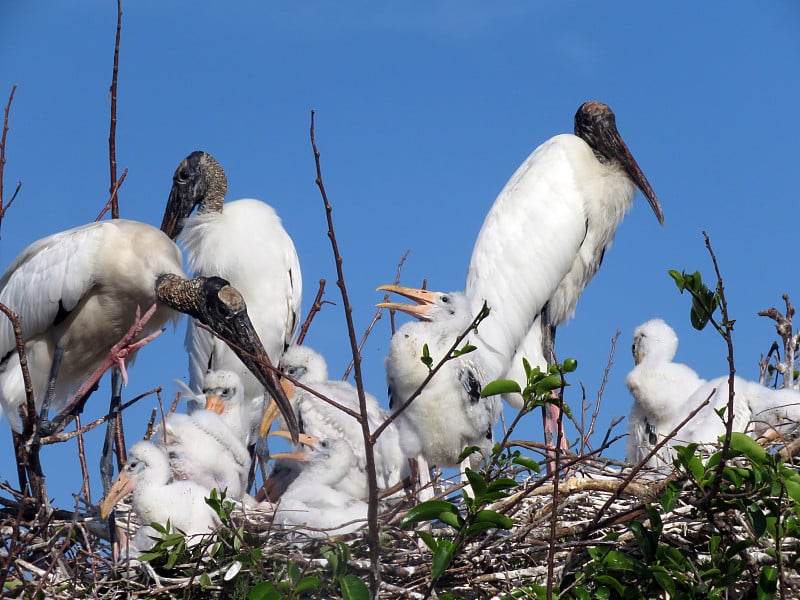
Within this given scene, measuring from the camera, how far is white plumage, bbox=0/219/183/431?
5.70m

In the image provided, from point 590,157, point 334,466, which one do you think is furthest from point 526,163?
point 334,466

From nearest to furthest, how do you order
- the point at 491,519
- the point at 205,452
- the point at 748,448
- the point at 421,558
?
the point at 491,519 → the point at 748,448 → the point at 421,558 → the point at 205,452

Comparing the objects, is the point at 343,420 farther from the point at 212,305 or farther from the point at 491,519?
the point at 491,519

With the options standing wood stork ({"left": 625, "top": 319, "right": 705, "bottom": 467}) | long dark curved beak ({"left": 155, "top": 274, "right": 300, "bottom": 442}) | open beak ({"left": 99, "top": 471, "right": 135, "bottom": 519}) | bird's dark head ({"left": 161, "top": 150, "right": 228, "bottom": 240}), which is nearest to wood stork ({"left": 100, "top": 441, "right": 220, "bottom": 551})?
open beak ({"left": 99, "top": 471, "right": 135, "bottom": 519})

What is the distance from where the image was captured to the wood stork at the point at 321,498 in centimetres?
416

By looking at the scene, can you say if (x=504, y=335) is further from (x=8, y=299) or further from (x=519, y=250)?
(x=8, y=299)

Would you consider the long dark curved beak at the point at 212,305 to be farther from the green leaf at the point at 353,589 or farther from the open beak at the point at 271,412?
the green leaf at the point at 353,589

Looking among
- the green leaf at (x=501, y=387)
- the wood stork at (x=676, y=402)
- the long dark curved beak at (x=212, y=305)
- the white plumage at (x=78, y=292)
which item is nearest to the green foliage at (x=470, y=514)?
the green leaf at (x=501, y=387)

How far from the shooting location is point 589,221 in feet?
22.5

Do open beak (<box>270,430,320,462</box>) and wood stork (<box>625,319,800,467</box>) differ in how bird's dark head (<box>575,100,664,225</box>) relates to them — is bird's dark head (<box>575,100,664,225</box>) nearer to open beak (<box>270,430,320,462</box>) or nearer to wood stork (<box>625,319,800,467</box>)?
wood stork (<box>625,319,800,467</box>)

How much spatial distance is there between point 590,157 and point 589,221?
15.8 inches

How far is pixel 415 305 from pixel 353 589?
2.04m

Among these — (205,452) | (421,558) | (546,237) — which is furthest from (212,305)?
(421,558)

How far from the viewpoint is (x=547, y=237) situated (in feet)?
22.0
